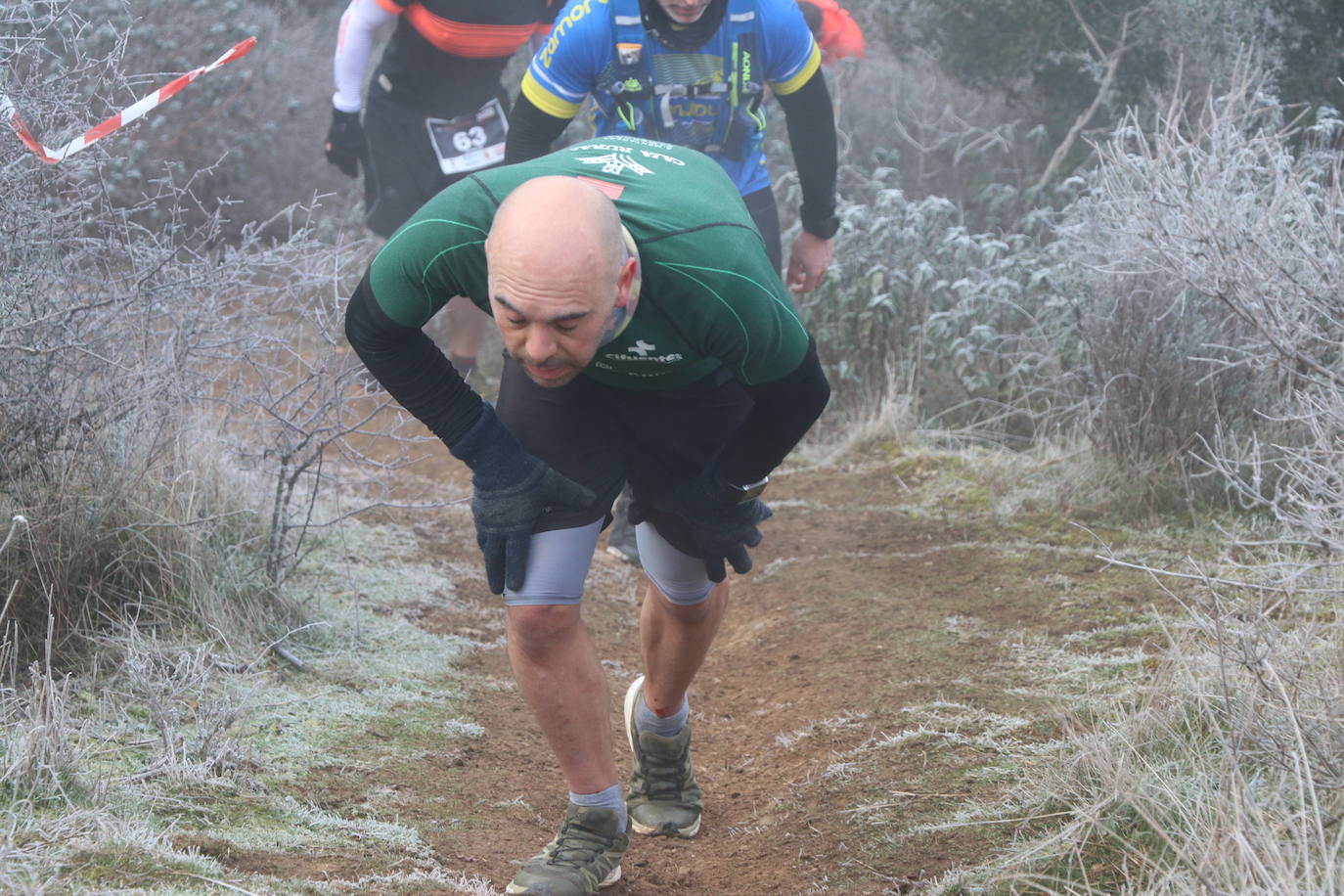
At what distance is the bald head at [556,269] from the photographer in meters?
2.40

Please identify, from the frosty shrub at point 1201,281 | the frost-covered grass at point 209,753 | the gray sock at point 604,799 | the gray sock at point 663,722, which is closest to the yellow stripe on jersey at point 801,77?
the frosty shrub at point 1201,281

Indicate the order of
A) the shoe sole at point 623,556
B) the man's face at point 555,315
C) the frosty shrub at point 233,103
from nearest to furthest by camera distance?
the man's face at point 555,315
the shoe sole at point 623,556
the frosty shrub at point 233,103

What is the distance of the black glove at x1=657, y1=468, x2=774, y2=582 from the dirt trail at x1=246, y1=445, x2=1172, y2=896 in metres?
0.72

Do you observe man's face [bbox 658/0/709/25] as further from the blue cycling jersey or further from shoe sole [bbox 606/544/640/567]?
shoe sole [bbox 606/544/640/567]

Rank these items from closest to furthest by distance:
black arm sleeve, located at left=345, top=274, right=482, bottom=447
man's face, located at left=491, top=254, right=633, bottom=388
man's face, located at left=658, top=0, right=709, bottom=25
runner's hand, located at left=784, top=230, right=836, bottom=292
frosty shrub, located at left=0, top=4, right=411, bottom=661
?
man's face, located at left=491, top=254, right=633, bottom=388
black arm sleeve, located at left=345, top=274, right=482, bottom=447
frosty shrub, located at left=0, top=4, right=411, bottom=661
man's face, located at left=658, top=0, right=709, bottom=25
runner's hand, located at left=784, top=230, right=836, bottom=292

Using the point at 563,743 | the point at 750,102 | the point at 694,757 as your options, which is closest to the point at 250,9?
the point at 750,102

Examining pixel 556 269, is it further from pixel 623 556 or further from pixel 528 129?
pixel 623 556

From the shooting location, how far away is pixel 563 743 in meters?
3.07

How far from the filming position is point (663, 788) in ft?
11.7

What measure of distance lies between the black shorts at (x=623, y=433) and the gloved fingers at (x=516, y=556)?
43 millimetres

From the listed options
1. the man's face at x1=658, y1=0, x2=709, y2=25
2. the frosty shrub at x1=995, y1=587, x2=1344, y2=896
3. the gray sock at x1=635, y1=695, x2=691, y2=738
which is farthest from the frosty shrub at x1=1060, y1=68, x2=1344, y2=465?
the gray sock at x1=635, y1=695, x2=691, y2=738

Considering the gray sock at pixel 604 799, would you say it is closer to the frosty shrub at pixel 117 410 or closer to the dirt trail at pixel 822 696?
the dirt trail at pixel 822 696

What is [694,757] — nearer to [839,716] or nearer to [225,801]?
[839,716]

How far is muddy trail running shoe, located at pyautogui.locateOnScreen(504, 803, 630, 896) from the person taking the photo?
2.97 metres
